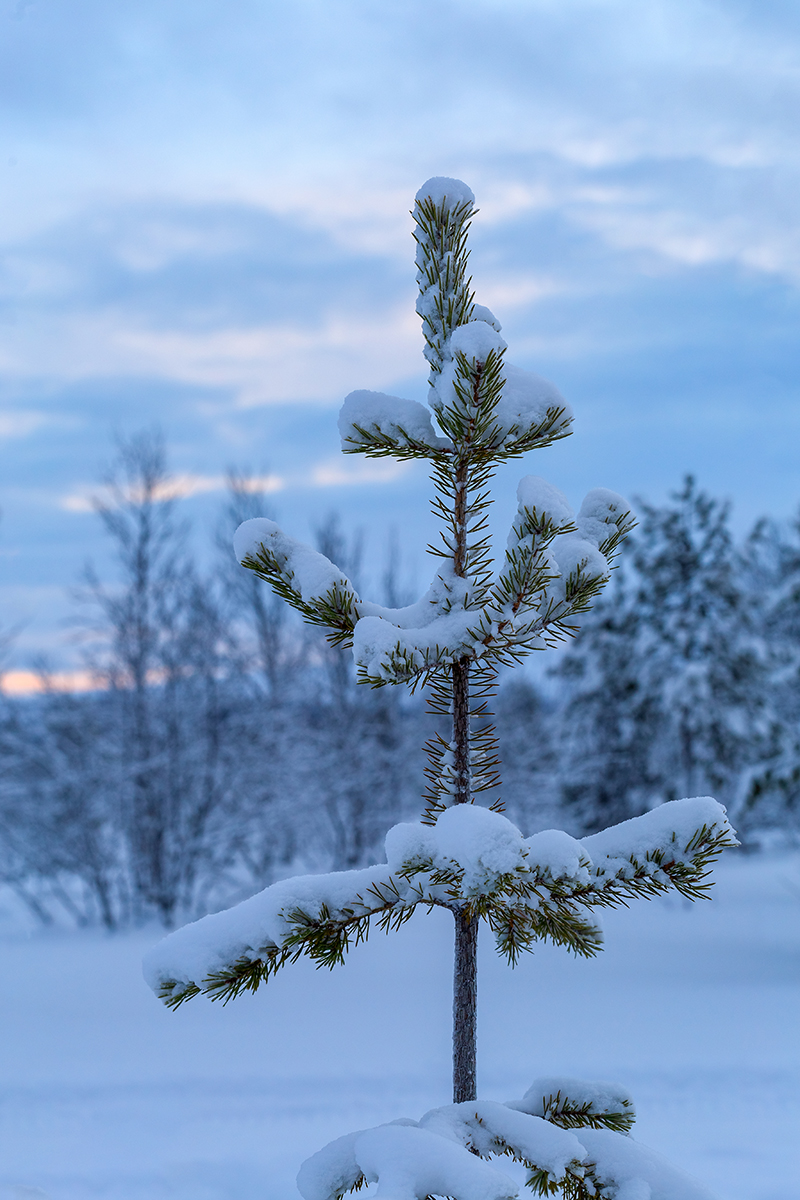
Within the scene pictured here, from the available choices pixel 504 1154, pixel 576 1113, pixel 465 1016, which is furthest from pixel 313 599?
pixel 576 1113

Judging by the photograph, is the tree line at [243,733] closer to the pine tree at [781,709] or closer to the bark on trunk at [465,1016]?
the pine tree at [781,709]

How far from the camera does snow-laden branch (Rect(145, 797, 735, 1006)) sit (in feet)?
6.12

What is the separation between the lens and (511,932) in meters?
2.19

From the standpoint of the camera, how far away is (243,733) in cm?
1728

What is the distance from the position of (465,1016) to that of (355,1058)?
614 centimetres

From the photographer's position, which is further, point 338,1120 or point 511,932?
point 338,1120

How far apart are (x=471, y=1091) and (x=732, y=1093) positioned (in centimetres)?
559

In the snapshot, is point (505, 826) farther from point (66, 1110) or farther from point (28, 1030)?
point (28, 1030)

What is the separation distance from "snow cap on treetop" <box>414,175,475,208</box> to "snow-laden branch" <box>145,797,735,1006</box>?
1485mm

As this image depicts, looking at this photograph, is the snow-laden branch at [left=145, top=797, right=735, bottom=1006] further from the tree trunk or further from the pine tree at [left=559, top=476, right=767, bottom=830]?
the pine tree at [left=559, top=476, right=767, bottom=830]

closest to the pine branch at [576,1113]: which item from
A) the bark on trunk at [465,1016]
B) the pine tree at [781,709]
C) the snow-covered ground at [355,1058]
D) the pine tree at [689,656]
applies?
the bark on trunk at [465,1016]

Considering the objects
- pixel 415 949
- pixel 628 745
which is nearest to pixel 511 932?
pixel 415 949

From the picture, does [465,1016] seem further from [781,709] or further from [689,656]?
[689,656]

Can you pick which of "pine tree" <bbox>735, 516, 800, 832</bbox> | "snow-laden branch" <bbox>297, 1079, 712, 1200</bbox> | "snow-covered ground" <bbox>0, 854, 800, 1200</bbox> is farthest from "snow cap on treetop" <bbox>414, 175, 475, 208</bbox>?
"pine tree" <bbox>735, 516, 800, 832</bbox>
